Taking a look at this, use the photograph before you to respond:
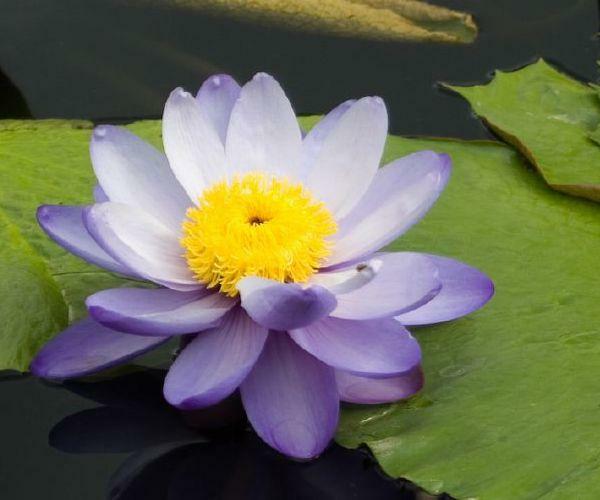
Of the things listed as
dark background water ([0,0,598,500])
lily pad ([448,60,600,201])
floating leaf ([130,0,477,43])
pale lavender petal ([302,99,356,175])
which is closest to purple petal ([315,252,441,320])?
pale lavender petal ([302,99,356,175])

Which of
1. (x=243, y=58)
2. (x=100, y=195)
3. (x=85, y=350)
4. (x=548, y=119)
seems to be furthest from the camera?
(x=243, y=58)

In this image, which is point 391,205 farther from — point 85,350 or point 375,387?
point 85,350

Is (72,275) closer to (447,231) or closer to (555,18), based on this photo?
(447,231)

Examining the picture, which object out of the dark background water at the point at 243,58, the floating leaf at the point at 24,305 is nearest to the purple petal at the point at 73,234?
the floating leaf at the point at 24,305

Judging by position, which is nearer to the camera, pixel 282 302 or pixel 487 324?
pixel 282 302

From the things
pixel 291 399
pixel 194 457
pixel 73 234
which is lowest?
pixel 194 457

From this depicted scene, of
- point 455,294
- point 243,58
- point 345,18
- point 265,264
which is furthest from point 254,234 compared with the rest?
point 345,18
